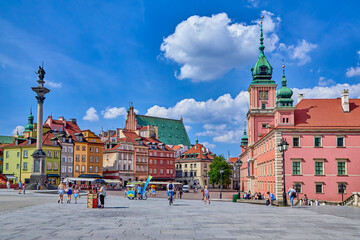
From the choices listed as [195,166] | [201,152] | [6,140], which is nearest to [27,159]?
[6,140]

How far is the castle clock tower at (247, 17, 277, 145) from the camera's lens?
3415 inches

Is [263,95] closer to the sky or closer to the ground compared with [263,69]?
closer to the ground

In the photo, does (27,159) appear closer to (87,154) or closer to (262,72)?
(87,154)

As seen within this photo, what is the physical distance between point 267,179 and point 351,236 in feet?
156

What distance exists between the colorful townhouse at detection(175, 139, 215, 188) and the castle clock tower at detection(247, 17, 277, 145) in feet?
152

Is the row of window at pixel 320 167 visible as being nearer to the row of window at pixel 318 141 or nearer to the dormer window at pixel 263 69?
the row of window at pixel 318 141

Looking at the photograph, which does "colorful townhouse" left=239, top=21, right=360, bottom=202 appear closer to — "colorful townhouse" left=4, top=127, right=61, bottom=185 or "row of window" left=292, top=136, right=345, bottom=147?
"row of window" left=292, top=136, right=345, bottom=147

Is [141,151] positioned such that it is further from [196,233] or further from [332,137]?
[196,233]

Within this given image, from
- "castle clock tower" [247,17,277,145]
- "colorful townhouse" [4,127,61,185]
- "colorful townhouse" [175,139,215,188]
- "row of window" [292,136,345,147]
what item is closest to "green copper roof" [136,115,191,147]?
"colorful townhouse" [175,139,215,188]

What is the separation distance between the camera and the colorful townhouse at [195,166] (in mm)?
131875

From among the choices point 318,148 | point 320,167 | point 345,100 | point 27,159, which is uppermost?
point 345,100

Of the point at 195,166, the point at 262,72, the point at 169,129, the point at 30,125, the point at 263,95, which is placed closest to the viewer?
the point at 263,95

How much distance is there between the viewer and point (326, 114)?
53.4 meters

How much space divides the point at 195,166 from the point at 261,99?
5184 cm
